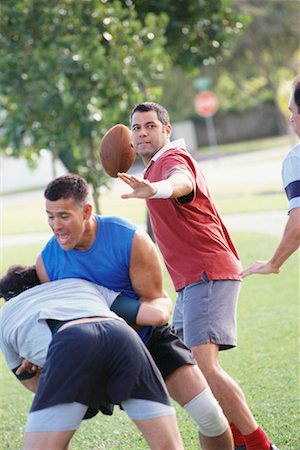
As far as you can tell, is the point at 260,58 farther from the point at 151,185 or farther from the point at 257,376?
the point at 151,185

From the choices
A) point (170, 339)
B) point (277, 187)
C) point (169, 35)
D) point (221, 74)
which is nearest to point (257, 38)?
point (221, 74)

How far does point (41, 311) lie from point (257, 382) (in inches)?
142

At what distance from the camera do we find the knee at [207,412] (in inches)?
190

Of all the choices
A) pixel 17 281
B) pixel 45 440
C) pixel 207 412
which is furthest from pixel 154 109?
pixel 45 440

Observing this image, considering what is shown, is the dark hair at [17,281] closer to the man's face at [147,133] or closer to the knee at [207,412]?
the knee at [207,412]

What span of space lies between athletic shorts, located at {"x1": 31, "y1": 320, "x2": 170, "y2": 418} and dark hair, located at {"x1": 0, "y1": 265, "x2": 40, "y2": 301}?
2.06 ft

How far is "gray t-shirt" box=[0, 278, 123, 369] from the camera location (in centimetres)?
443

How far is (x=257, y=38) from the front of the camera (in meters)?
52.0

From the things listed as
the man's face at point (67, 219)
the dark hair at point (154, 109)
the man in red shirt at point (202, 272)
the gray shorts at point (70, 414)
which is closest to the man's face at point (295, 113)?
the man in red shirt at point (202, 272)

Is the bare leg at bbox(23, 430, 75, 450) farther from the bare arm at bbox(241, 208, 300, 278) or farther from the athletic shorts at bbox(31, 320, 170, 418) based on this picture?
the bare arm at bbox(241, 208, 300, 278)

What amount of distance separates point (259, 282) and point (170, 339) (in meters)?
7.68

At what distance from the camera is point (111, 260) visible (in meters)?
4.76

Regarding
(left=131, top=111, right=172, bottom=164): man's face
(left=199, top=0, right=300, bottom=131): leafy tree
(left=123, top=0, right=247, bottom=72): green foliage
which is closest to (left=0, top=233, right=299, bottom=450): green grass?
(left=131, top=111, right=172, bottom=164): man's face

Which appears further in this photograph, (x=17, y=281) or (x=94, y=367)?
(x=17, y=281)
